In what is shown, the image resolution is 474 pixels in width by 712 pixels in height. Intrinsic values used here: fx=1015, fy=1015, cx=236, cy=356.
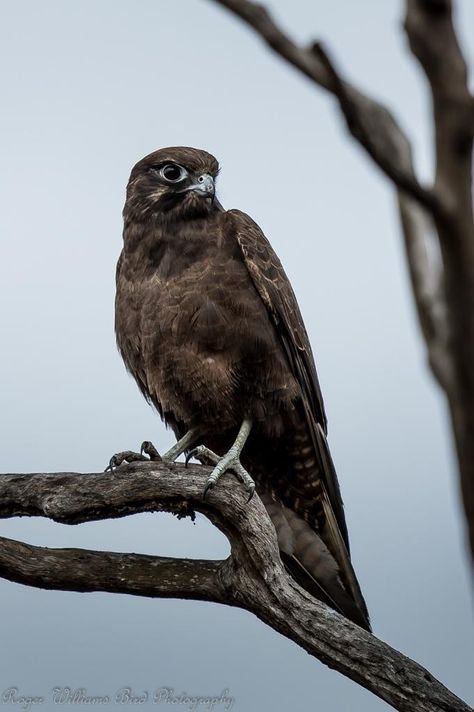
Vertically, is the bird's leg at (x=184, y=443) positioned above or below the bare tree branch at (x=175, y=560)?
above

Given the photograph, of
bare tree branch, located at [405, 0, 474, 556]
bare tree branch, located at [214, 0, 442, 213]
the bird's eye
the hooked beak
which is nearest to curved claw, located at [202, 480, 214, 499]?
the hooked beak

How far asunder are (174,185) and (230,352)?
46.2 inches

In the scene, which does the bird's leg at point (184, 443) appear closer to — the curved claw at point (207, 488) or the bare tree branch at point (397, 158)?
the curved claw at point (207, 488)

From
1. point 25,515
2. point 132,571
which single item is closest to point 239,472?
point 132,571

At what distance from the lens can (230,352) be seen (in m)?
5.62

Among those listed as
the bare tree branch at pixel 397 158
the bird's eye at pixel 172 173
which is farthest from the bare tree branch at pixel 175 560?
the bare tree branch at pixel 397 158

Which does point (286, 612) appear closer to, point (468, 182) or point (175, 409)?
point (175, 409)

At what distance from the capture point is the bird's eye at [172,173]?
20.2 ft

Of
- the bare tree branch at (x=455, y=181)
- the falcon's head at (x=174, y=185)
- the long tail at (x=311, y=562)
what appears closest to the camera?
the bare tree branch at (x=455, y=181)

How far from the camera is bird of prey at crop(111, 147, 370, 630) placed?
5633 millimetres

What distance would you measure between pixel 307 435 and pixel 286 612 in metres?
1.41

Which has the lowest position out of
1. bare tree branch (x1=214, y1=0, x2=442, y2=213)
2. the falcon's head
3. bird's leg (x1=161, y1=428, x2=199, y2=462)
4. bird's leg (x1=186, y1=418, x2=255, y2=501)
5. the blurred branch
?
the blurred branch

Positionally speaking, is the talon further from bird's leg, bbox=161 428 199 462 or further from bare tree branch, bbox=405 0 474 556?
bare tree branch, bbox=405 0 474 556

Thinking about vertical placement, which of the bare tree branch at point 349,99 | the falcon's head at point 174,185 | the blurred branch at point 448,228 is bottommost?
the blurred branch at point 448,228
